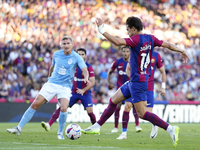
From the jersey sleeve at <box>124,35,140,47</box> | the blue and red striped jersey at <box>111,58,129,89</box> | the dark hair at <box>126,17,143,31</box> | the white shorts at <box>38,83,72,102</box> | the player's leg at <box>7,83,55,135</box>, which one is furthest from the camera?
the blue and red striped jersey at <box>111,58,129,89</box>

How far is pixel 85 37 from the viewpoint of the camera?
66.8 ft

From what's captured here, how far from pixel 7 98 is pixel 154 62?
26.8 ft

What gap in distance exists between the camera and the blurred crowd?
55.9 feet

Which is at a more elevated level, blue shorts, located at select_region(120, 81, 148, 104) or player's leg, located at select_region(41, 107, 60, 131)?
blue shorts, located at select_region(120, 81, 148, 104)

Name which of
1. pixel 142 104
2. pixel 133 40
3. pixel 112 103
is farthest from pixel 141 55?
pixel 112 103

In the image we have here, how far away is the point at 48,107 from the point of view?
15.6m

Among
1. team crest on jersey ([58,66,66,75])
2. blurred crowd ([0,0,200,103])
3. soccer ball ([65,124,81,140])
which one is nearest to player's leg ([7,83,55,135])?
team crest on jersey ([58,66,66,75])

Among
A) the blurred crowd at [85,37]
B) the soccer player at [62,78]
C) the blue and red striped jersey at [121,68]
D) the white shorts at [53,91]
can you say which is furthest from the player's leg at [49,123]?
the blurred crowd at [85,37]

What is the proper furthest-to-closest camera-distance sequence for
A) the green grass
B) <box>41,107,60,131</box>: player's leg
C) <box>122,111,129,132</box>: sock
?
<box>122,111,129,132</box>: sock
<box>41,107,60,131</box>: player's leg
the green grass

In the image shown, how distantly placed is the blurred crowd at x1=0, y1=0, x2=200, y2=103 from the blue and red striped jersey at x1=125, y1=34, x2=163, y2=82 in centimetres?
1008

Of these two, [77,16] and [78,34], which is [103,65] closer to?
[78,34]

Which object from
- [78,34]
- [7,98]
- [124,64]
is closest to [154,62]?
[124,64]

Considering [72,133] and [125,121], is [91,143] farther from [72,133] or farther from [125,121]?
[125,121]

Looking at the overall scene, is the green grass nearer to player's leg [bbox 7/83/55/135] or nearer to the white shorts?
player's leg [bbox 7/83/55/135]
